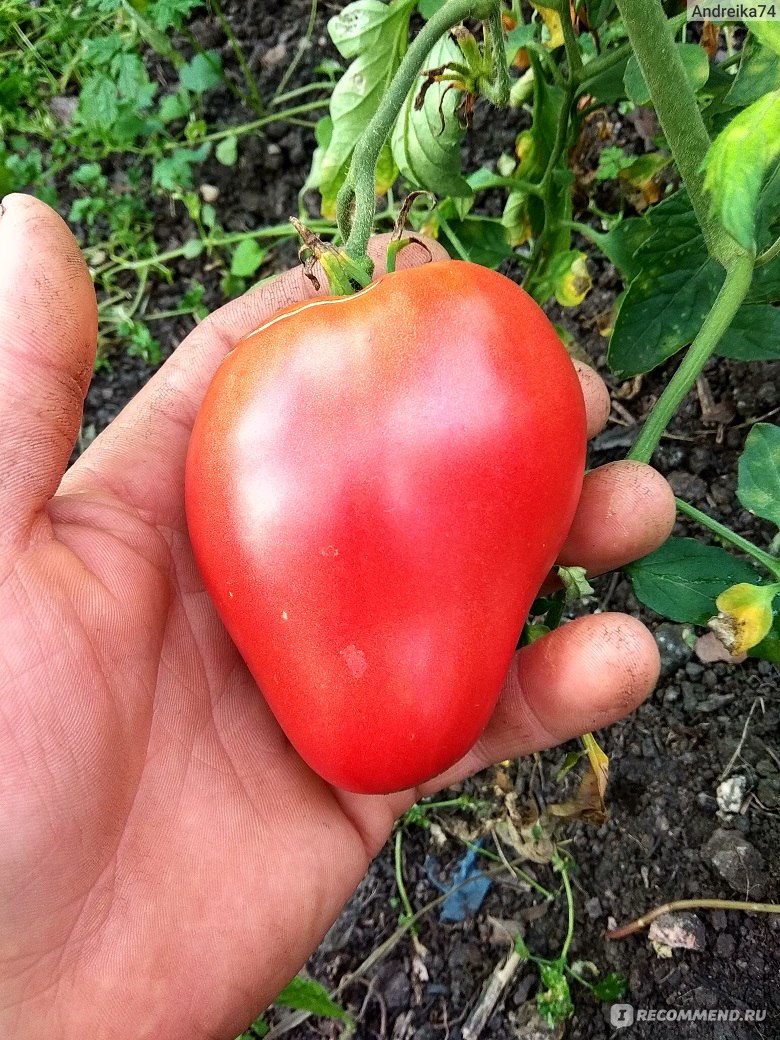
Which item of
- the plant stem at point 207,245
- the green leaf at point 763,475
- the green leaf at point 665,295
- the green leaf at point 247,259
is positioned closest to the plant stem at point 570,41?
the green leaf at point 665,295

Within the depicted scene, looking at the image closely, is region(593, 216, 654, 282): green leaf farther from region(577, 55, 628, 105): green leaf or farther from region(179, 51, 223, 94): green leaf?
region(179, 51, 223, 94): green leaf

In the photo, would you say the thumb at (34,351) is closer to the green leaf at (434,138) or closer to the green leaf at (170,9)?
the green leaf at (434,138)

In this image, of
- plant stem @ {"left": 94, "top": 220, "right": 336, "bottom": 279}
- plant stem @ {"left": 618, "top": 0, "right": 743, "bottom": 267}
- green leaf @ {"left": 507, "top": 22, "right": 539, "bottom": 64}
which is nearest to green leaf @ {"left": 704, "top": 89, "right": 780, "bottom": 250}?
plant stem @ {"left": 618, "top": 0, "right": 743, "bottom": 267}

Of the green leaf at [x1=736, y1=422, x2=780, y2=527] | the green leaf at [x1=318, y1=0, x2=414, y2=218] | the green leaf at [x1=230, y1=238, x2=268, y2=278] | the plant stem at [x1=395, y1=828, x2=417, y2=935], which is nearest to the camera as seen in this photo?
the green leaf at [x1=736, y1=422, x2=780, y2=527]

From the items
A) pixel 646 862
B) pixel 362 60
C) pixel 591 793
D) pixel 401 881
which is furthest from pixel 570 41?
pixel 401 881

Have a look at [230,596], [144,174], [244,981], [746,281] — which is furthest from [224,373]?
[144,174]

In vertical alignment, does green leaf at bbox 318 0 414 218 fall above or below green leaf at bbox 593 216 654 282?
above
